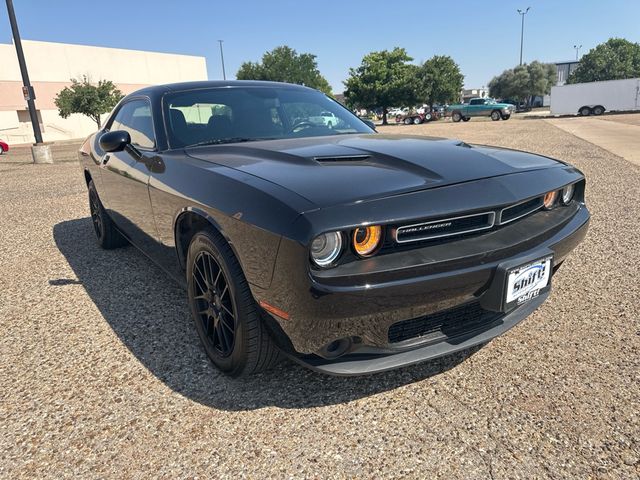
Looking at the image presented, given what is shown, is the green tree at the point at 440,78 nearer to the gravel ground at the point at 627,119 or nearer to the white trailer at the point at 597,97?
the white trailer at the point at 597,97

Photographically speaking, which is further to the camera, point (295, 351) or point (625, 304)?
point (625, 304)

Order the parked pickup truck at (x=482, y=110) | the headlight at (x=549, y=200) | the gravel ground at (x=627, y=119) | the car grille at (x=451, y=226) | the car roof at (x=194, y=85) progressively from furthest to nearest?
1. the parked pickup truck at (x=482, y=110)
2. the gravel ground at (x=627, y=119)
3. the car roof at (x=194, y=85)
4. the headlight at (x=549, y=200)
5. the car grille at (x=451, y=226)

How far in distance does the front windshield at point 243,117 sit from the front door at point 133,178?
0.20 metres

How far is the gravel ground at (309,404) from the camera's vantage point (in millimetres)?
1673

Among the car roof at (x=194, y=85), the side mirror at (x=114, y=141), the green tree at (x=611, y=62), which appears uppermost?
the green tree at (x=611, y=62)

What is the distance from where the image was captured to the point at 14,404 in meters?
2.10

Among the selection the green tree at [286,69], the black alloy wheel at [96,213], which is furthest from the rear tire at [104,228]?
the green tree at [286,69]

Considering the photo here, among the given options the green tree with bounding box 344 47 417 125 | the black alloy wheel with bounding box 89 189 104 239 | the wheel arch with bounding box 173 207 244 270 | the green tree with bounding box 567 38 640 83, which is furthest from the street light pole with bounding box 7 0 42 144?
the green tree with bounding box 567 38 640 83

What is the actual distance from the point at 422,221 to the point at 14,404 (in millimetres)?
1983

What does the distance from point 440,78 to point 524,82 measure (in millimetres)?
28030

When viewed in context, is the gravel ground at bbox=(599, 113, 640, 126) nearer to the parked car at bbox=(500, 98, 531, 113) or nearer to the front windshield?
the front windshield

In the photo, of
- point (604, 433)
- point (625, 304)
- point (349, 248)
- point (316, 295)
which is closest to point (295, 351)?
point (316, 295)

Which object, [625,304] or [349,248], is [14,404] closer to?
[349,248]

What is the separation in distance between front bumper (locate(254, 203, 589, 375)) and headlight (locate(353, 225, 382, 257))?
5 centimetres
